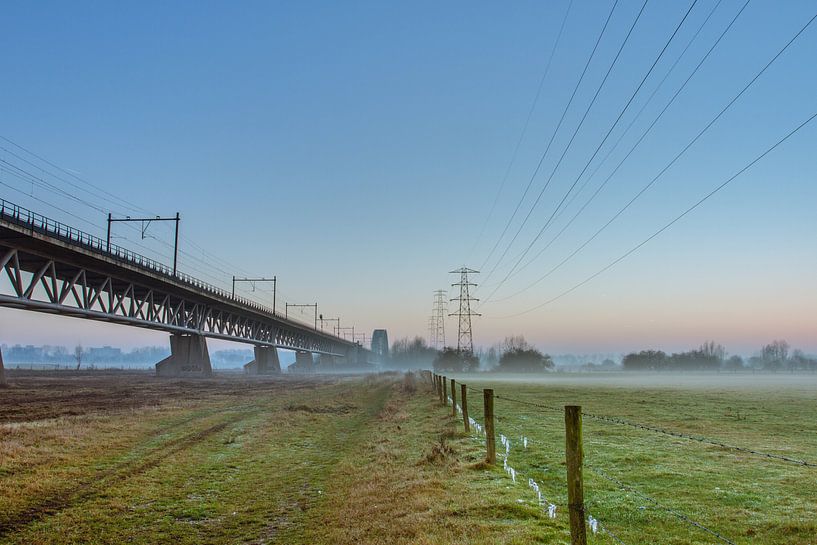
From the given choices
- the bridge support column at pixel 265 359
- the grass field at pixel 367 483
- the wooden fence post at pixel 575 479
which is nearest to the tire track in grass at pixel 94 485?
the grass field at pixel 367 483

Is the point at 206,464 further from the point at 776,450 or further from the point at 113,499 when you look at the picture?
the point at 776,450

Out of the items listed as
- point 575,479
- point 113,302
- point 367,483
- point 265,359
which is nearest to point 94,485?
point 367,483

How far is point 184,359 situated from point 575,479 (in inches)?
3273

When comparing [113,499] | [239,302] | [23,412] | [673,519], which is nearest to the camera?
[673,519]

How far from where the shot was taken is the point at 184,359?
81.6 metres

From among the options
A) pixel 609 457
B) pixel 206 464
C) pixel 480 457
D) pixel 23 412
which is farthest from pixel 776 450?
pixel 23 412

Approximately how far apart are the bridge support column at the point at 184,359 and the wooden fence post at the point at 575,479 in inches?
3180

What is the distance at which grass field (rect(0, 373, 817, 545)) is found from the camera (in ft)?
28.8

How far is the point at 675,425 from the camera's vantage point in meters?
22.2

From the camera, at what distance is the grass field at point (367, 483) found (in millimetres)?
8773

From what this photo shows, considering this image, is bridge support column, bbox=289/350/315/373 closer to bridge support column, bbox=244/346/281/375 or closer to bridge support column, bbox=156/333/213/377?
bridge support column, bbox=244/346/281/375

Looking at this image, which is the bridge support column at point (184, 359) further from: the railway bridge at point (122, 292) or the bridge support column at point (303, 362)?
the bridge support column at point (303, 362)

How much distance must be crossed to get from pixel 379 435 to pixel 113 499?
395 inches

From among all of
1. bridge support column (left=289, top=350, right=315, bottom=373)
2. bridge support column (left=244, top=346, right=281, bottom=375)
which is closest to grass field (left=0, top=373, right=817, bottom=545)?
bridge support column (left=244, top=346, right=281, bottom=375)
